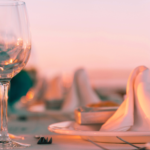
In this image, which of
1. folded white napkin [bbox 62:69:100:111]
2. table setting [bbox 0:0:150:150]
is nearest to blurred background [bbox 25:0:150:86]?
folded white napkin [bbox 62:69:100:111]

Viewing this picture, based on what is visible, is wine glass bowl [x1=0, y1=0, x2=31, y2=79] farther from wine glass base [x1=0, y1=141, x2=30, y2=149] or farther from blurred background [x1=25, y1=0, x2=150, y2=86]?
blurred background [x1=25, y1=0, x2=150, y2=86]

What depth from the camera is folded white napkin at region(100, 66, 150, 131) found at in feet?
1.81

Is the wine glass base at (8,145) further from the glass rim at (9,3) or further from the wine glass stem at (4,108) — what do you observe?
the glass rim at (9,3)

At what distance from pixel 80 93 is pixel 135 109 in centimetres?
111

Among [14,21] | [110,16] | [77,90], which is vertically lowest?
[77,90]

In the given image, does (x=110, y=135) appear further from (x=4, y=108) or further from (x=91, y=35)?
(x=91, y=35)

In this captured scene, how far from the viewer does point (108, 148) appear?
0.48 meters

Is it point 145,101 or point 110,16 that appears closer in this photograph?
point 145,101

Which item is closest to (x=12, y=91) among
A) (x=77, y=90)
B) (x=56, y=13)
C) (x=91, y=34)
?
(x=77, y=90)

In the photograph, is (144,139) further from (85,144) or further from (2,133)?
(2,133)

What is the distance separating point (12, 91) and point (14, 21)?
3.04 feet

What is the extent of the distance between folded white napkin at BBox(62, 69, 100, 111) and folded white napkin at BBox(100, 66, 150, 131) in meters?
0.97

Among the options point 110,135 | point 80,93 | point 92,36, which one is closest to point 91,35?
point 92,36

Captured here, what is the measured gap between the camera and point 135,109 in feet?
1.92
